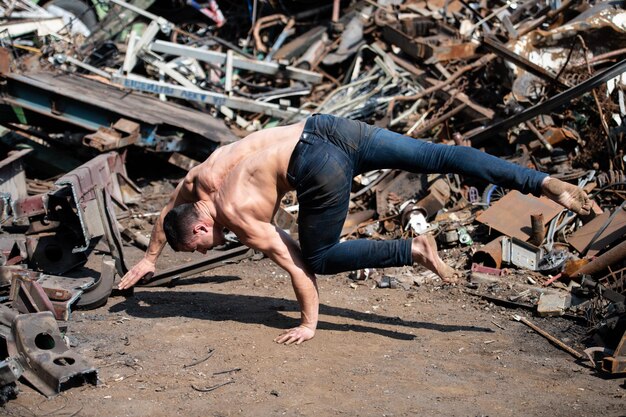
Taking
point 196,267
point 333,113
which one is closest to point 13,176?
point 196,267

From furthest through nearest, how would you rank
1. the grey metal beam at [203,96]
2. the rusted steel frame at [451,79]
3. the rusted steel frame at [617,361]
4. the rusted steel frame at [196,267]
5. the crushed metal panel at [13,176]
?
the grey metal beam at [203,96]
the rusted steel frame at [451,79]
the crushed metal panel at [13,176]
the rusted steel frame at [196,267]
the rusted steel frame at [617,361]

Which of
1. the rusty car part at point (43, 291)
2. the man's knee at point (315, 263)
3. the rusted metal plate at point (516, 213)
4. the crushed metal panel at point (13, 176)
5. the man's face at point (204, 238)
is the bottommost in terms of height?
the crushed metal panel at point (13, 176)

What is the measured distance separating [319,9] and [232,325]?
796cm

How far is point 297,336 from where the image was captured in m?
5.05

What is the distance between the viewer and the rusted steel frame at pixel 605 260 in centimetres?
577

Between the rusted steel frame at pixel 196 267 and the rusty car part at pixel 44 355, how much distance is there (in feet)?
4.45

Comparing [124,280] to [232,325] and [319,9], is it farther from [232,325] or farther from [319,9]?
[319,9]

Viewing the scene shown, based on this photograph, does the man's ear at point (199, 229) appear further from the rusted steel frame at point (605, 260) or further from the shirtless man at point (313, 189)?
the rusted steel frame at point (605, 260)

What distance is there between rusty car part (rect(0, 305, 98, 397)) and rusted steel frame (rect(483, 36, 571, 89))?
5.53 meters

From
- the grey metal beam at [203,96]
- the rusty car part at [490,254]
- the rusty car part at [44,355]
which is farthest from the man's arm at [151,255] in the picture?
the grey metal beam at [203,96]

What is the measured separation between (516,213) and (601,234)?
82cm

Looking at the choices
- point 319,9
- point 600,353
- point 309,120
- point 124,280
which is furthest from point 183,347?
point 319,9

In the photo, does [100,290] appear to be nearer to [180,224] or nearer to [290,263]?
[180,224]

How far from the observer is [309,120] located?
494 cm
